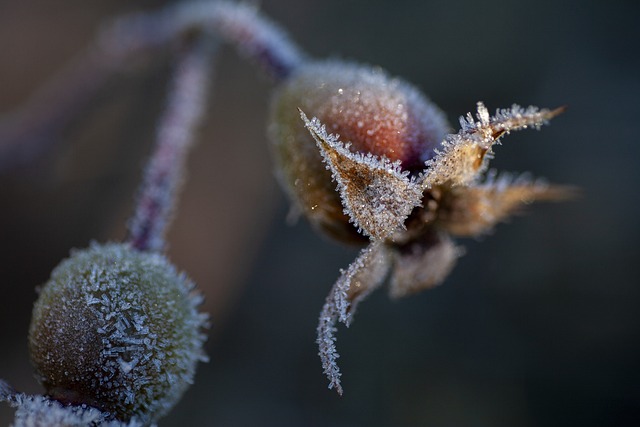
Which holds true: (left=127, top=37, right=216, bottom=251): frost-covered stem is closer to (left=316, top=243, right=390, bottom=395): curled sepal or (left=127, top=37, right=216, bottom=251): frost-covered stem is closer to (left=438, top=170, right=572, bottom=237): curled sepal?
(left=316, top=243, right=390, bottom=395): curled sepal

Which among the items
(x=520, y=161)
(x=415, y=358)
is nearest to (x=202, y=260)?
(x=415, y=358)

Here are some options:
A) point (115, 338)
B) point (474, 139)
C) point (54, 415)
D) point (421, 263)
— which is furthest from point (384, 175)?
point (54, 415)

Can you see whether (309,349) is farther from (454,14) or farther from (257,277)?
(454,14)

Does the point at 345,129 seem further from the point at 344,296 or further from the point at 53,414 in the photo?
the point at 53,414

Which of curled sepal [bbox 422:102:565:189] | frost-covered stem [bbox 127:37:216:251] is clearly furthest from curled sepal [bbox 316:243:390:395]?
frost-covered stem [bbox 127:37:216:251]

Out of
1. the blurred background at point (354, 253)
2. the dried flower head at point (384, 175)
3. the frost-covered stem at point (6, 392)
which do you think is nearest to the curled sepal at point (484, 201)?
the dried flower head at point (384, 175)

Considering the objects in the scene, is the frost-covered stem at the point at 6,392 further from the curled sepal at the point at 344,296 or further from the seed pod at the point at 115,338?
the curled sepal at the point at 344,296
